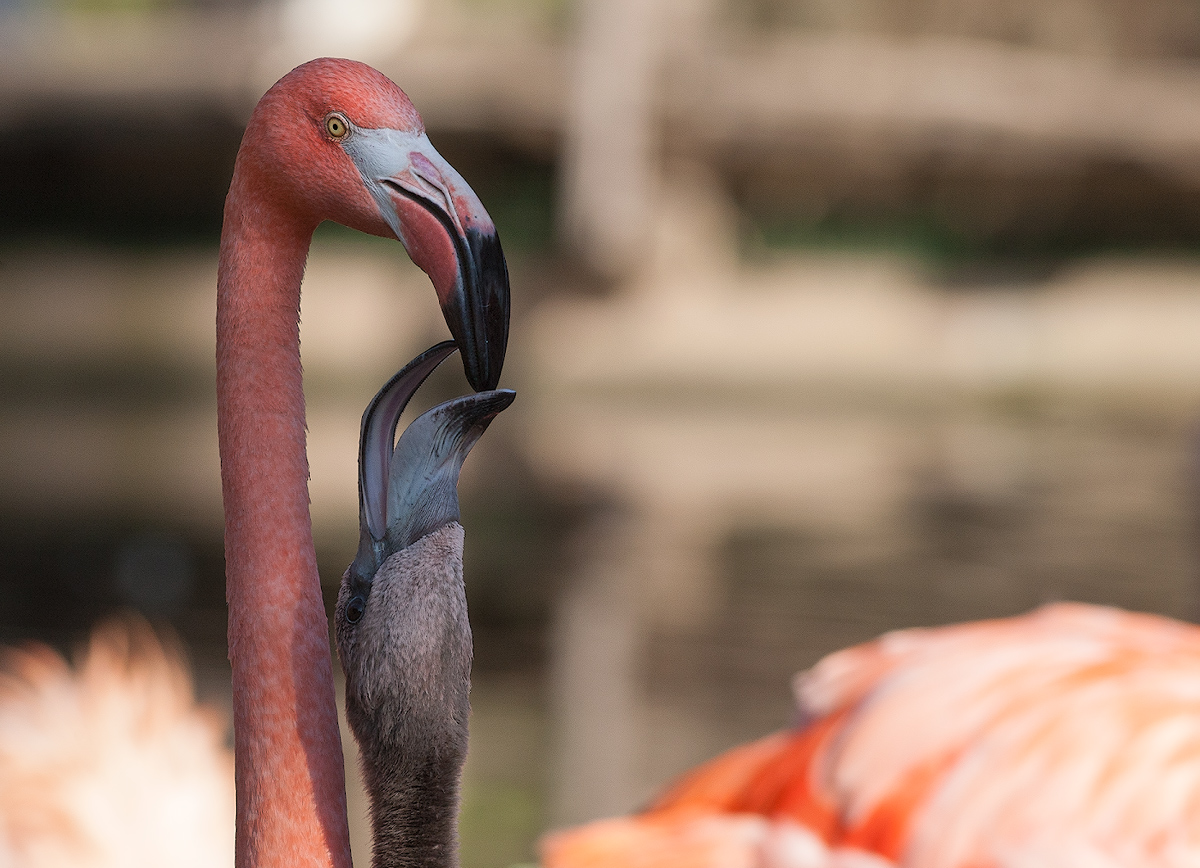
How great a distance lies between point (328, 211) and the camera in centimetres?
113

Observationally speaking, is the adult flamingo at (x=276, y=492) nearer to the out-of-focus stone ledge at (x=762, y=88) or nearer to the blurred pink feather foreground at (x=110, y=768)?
the blurred pink feather foreground at (x=110, y=768)

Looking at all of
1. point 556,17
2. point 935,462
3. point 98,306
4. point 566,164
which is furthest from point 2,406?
point 935,462

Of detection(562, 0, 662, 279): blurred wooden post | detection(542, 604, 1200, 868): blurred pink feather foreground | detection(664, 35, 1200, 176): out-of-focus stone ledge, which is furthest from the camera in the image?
detection(664, 35, 1200, 176): out-of-focus stone ledge

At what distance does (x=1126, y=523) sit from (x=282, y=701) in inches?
223

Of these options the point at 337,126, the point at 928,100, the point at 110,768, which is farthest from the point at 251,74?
Result: the point at 337,126

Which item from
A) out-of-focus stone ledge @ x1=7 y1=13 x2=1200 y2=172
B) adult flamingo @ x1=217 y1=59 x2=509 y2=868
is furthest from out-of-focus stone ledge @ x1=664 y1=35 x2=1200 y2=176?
adult flamingo @ x1=217 y1=59 x2=509 y2=868

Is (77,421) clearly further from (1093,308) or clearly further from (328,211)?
(328,211)

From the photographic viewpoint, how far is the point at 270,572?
1.15 meters

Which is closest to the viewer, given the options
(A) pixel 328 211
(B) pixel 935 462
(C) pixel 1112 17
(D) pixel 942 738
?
(A) pixel 328 211

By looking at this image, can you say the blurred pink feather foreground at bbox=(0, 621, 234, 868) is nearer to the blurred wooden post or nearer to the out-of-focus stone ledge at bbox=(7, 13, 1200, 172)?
the blurred wooden post

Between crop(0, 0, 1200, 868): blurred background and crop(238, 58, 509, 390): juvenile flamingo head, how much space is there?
3.88 m

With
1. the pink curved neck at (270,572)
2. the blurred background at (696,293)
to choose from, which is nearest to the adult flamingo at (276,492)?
the pink curved neck at (270,572)

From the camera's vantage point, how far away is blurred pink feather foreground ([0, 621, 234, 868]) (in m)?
2.03

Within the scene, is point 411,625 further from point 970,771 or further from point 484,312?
point 970,771
